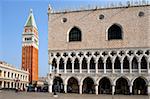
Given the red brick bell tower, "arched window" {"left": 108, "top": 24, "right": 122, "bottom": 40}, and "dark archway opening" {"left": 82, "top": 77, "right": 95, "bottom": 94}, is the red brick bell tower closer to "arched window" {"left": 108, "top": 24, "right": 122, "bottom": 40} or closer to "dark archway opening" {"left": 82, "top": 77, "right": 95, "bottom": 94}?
"dark archway opening" {"left": 82, "top": 77, "right": 95, "bottom": 94}

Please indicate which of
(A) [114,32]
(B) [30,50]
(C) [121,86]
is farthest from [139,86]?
(B) [30,50]

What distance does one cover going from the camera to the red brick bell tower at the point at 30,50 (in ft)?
259

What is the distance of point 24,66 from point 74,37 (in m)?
43.2

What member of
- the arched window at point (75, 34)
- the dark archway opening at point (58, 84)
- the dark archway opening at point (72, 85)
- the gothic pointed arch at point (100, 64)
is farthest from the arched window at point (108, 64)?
the dark archway opening at point (58, 84)

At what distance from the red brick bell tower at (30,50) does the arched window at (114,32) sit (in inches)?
1770

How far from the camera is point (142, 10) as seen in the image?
35.7 meters

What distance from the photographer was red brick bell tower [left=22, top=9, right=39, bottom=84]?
259ft

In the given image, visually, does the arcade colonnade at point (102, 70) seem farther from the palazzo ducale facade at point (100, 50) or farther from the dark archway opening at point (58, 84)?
Answer: the dark archway opening at point (58, 84)

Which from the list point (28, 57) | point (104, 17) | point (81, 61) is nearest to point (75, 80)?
point (81, 61)

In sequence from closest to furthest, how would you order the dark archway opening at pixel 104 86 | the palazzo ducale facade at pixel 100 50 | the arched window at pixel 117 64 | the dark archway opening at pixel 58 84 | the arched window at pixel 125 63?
the palazzo ducale facade at pixel 100 50, the arched window at pixel 125 63, the arched window at pixel 117 64, the dark archway opening at pixel 104 86, the dark archway opening at pixel 58 84

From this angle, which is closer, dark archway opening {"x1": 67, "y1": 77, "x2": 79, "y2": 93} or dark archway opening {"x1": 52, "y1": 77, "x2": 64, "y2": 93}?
dark archway opening {"x1": 52, "y1": 77, "x2": 64, "y2": 93}

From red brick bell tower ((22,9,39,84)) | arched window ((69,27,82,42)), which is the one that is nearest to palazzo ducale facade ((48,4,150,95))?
arched window ((69,27,82,42))

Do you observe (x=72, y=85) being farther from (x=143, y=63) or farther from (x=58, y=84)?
(x=143, y=63)

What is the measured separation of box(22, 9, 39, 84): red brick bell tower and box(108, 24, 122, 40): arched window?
44.9 m
